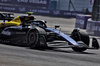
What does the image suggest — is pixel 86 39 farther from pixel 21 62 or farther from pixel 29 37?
pixel 21 62

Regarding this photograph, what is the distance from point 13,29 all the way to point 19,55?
2376mm

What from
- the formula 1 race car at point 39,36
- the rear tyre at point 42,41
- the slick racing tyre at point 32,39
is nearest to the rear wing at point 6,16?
the formula 1 race car at point 39,36

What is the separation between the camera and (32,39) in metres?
8.66

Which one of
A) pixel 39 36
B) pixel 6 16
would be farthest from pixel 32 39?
pixel 6 16

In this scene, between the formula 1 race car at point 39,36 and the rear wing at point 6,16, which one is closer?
the formula 1 race car at point 39,36

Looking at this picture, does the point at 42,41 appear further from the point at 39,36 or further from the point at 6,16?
the point at 6,16

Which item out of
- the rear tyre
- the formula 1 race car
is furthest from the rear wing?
the rear tyre

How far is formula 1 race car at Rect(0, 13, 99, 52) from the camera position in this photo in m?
8.39

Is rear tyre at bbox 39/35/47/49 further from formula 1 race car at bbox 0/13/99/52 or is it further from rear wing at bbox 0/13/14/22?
rear wing at bbox 0/13/14/22

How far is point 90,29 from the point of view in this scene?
16.6 meters

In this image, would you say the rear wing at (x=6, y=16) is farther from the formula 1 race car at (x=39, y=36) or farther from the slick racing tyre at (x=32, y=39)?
the slick racing tyre at (x=32, y=39)

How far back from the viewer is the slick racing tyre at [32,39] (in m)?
8.45

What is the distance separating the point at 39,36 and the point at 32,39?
416 mm

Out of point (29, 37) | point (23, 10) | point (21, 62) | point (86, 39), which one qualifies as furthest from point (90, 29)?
point (23, 10)
